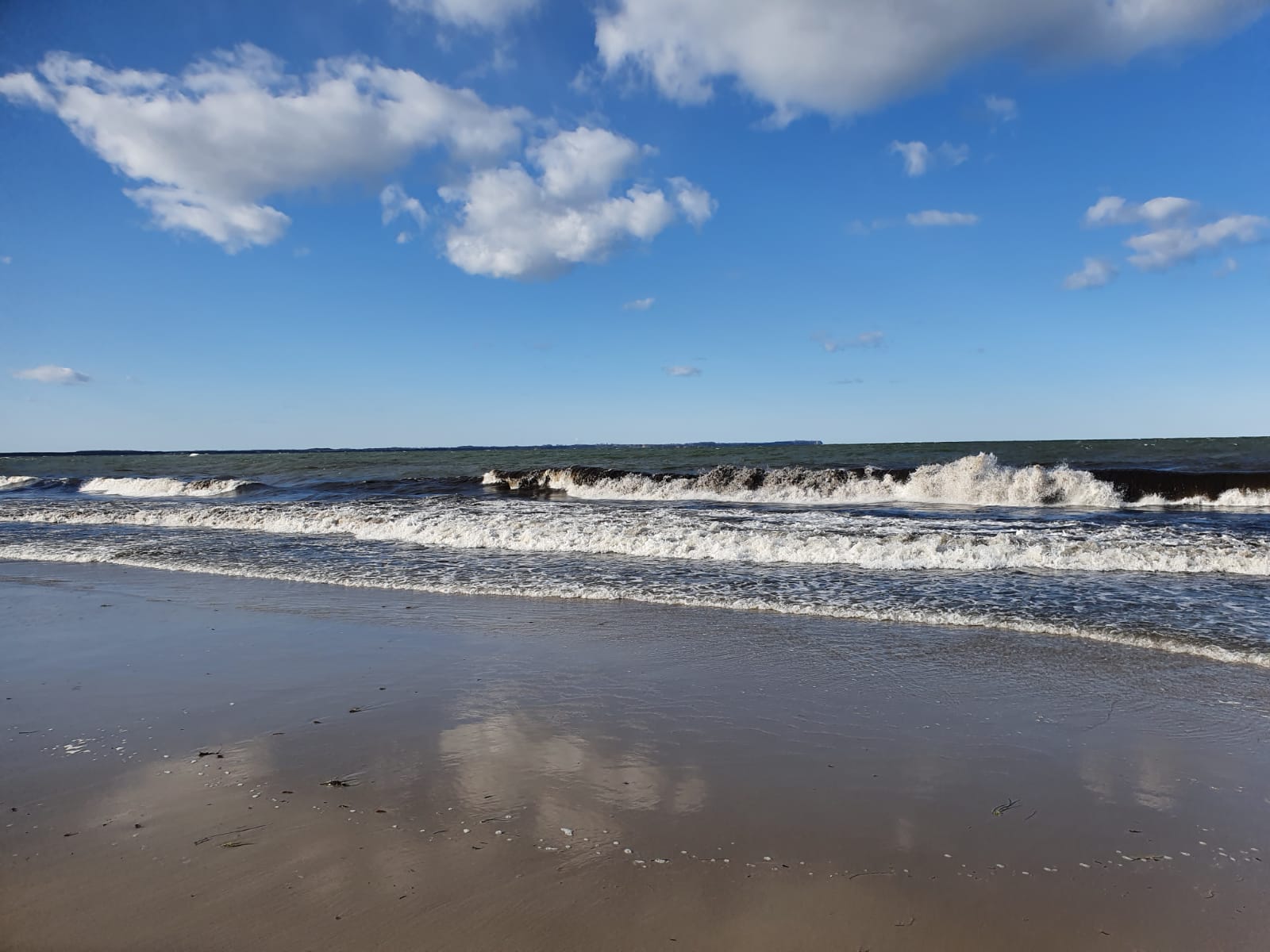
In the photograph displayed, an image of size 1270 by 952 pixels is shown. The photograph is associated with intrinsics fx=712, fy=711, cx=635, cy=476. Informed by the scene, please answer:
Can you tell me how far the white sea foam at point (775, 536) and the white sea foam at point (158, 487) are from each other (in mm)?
10360

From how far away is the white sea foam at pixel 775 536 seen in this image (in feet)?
34.8

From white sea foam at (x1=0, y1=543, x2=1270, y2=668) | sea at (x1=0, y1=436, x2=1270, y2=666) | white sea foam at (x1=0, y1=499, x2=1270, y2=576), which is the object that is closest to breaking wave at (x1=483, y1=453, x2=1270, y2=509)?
sea at (x1=0, y1=436, x2=1270, y2=666)

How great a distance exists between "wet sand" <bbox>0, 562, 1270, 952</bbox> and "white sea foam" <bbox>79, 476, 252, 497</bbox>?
25998 millimetres

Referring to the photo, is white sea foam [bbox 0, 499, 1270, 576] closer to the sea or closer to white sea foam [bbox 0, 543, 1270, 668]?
the sea

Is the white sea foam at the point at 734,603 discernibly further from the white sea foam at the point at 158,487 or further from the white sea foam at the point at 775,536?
the white sea foam at the point at 158,487

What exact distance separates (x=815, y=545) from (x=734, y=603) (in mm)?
3746

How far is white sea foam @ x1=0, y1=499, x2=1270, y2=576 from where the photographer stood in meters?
10.6

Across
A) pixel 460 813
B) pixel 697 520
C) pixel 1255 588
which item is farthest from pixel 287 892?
pixel 697 520

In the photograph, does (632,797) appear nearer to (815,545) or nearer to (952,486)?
(815,545)

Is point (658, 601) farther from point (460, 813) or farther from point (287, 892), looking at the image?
point (287, 892)

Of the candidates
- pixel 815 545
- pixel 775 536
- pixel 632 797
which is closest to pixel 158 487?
pixel 775 536

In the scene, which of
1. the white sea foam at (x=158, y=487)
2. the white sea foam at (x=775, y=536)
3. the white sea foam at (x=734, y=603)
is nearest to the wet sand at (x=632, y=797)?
the white sea foam at (x=734, y=603)

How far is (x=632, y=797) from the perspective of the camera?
11.6 ft

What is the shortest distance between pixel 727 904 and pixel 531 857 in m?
0.84
